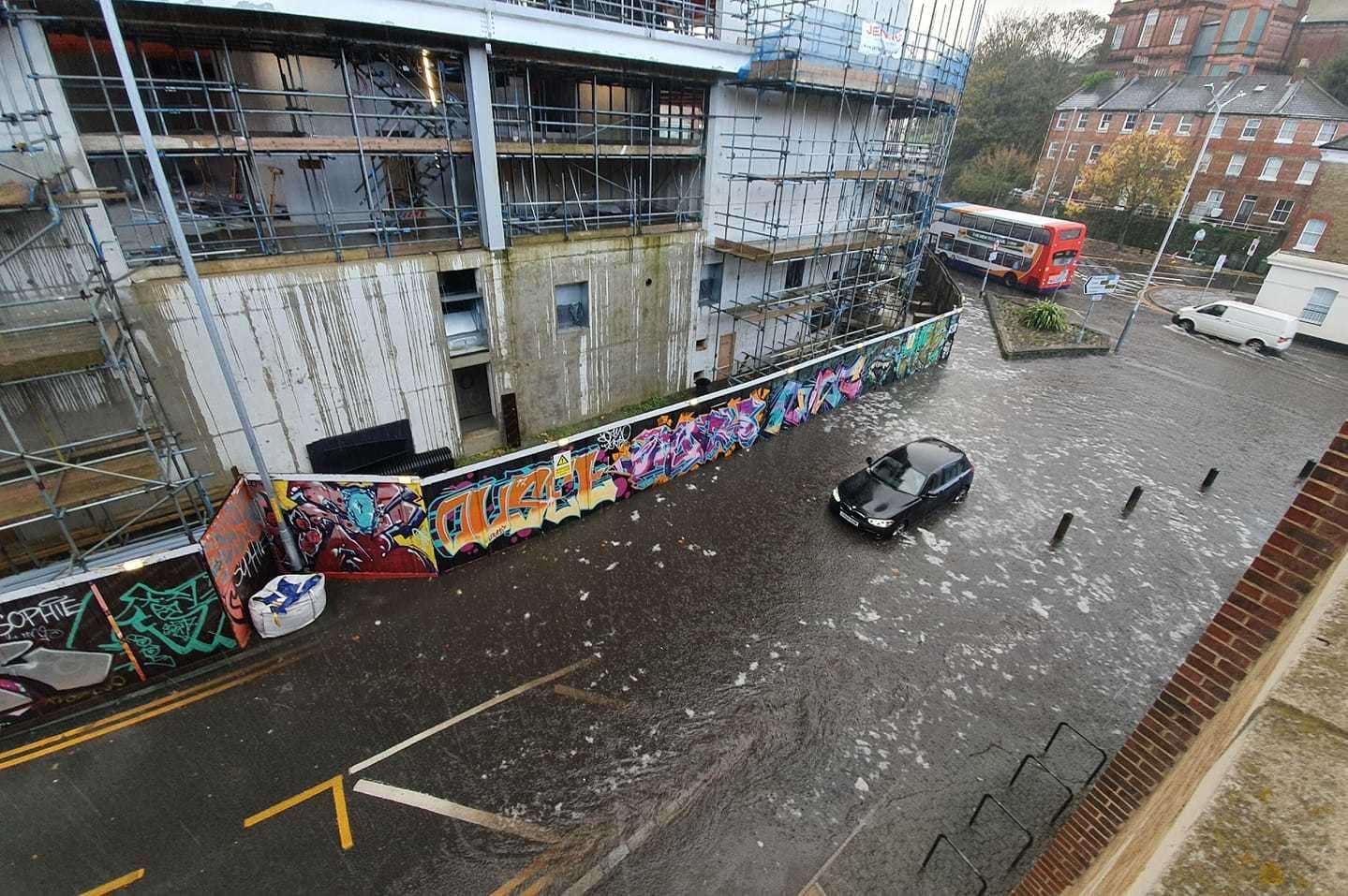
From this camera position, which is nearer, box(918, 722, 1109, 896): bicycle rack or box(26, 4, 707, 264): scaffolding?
box(918, 722, 1109, 896): bicycle rack

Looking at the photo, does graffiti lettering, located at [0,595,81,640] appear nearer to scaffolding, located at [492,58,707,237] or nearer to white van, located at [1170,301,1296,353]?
scaffolding, located at [492,58,707,237]

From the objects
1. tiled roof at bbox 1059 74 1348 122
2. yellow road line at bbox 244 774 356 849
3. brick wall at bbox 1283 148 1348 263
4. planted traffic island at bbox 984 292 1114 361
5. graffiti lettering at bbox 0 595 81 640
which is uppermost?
tiled roof at bbox 1059 74 1348 122

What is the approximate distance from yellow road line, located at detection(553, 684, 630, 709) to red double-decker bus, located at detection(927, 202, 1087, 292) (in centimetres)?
2664

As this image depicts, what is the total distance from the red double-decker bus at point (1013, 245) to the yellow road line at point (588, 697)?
26.6m

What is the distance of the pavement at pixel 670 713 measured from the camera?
6.76m

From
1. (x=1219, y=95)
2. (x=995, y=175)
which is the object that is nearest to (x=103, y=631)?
(x=1219, y=95)

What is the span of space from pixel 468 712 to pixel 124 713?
4628 mm

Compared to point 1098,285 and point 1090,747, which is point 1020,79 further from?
point 1090,747

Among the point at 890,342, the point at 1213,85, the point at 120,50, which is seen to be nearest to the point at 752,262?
the point at 890,342

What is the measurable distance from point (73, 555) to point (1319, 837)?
41.1 ft

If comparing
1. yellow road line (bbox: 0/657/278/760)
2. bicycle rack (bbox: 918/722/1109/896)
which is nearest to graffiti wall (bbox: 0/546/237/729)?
yellow road line (bbox: 0/657/278/760)

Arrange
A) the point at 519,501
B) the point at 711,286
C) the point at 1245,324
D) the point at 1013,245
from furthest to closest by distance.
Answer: the point at 1013,245
the point at 1245,324
the point at 711,286
the point at 519,501

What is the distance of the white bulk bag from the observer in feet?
30.0

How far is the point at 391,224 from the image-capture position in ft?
45.0
